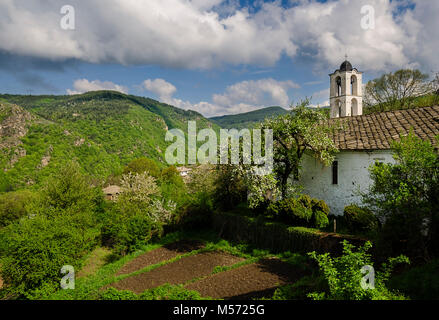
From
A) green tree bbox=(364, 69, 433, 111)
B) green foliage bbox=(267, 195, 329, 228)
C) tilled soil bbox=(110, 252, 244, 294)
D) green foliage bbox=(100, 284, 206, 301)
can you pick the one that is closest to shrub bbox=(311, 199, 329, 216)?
green foliage bbox=(267, 195, 329, 228)

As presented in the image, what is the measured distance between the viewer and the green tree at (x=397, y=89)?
92.6ft

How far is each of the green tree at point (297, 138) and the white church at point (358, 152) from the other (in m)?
1.00

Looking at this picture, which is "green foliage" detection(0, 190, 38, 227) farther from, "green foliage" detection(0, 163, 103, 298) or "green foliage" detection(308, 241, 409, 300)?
"green foliage" detection(308, 241, 409, 300)

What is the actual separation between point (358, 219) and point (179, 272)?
1007cm

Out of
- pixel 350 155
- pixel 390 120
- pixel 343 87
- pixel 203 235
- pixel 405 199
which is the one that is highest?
pixel 343 87

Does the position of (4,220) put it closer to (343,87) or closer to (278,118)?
(278,118)

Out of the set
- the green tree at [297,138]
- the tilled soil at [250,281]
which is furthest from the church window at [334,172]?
the tilled soil at [250,281]

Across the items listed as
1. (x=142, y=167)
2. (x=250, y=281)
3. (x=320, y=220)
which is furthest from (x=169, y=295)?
(x=142, y=167)

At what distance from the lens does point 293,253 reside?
1319 cm

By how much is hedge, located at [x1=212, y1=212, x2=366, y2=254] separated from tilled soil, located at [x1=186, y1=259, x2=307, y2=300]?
1.23 metres

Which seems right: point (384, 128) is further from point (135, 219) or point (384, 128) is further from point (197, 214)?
point (135, 219)
